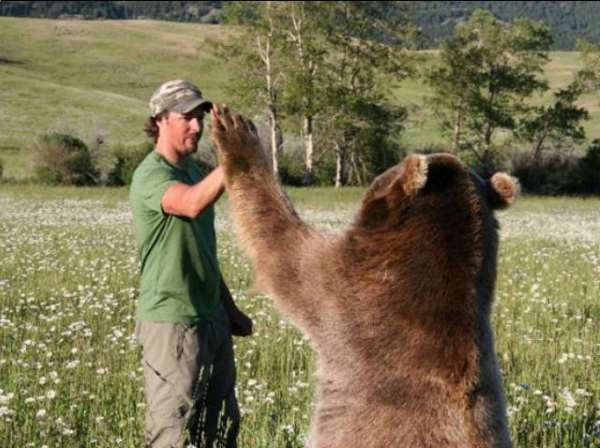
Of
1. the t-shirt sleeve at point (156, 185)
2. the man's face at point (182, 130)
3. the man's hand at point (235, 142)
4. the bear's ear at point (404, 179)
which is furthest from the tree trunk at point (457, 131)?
the bear's ear at point (404, 179)

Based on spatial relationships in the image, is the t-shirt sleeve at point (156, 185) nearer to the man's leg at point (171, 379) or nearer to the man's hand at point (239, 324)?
the man's leg at point (171, 379)

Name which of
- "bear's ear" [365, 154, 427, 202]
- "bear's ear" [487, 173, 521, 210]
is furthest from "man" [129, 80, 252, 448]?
"bear's ear" [487, 173, 521, 210]

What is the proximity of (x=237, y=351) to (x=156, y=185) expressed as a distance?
12.5ft

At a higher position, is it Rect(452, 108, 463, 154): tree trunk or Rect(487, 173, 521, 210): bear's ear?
Rect(487, 173, 521, 210): bear's ear

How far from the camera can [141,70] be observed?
98.7 metres

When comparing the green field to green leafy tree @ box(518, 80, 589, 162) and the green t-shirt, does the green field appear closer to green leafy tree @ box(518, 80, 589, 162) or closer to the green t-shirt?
the green t-shirt

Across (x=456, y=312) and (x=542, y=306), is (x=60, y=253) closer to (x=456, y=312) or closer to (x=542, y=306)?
(x=542, y=306)

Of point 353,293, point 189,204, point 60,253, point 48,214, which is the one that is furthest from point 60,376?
point 48,214

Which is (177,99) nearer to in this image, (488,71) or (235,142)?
(235,142)

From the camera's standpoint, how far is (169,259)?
190 inches

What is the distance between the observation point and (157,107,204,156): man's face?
188 inches

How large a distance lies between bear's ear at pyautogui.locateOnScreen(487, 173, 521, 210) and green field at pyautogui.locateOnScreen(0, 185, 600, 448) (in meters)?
2.13

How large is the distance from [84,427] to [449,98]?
4633cm

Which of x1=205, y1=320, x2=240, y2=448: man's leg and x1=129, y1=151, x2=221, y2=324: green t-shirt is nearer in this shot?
x1=129, y1=151, x2=221, y2=324: green t-shirt
